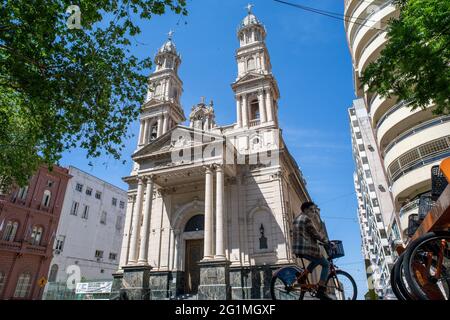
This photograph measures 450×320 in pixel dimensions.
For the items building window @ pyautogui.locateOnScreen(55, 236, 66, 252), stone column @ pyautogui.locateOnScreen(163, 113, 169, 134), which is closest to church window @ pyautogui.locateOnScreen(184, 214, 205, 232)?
stone column @ pyautogui.locateOnScreen(163, 113, 169, 134)

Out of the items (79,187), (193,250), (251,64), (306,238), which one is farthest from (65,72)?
(79,187)

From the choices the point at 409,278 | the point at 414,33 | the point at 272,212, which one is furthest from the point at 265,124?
the point at 409,278

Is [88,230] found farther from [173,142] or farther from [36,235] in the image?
[173,142]

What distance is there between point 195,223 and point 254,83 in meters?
13.0

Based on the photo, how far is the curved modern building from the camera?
16.8m

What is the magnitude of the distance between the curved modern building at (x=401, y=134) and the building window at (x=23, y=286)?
105 ft

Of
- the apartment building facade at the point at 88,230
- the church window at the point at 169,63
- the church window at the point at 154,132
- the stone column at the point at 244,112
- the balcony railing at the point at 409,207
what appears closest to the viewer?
the balcony railing at the point at 409,207

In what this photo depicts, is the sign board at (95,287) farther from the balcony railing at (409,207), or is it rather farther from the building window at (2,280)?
the balcony railing at (409,207)

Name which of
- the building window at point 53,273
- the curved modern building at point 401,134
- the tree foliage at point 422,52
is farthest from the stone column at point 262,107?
the building window at point 53,273

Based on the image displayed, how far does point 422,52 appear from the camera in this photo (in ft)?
22.4

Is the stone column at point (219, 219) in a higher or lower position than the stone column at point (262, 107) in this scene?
lower

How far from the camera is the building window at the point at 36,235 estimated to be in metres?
28.4

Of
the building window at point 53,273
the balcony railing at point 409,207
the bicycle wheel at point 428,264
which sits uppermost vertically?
the balcony railing at point 409,207
